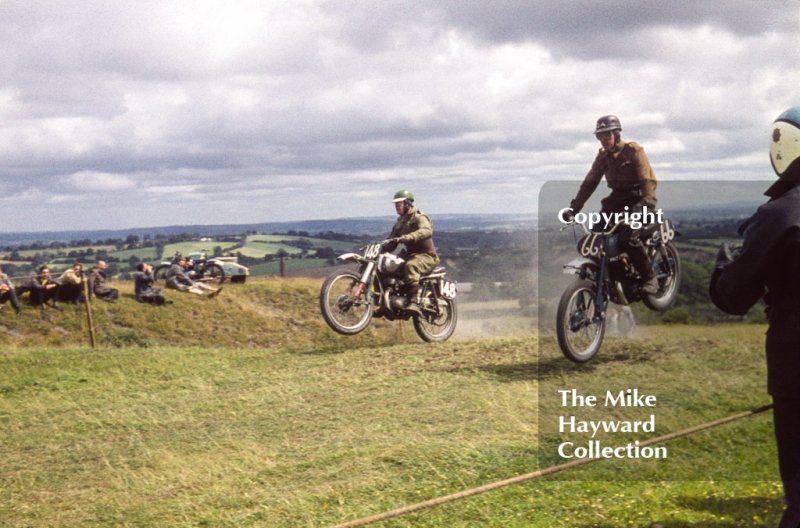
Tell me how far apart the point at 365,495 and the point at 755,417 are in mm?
4340

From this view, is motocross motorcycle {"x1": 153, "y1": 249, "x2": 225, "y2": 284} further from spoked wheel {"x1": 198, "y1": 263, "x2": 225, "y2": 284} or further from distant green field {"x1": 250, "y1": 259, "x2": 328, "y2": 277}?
distant green field {"x1": 250, "y1": 259, "x2": 328, "y2": 277}

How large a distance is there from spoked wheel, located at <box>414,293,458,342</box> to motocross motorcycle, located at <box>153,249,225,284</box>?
543 inches

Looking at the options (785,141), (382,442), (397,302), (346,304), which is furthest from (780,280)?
(397,302)

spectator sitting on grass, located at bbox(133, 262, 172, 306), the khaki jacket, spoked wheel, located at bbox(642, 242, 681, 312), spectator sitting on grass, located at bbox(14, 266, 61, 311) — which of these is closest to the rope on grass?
spoked wheel, located at bbox(642, 242, 681, 312)

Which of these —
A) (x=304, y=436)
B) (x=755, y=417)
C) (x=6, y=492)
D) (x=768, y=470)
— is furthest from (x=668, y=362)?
(x=6, y=492)

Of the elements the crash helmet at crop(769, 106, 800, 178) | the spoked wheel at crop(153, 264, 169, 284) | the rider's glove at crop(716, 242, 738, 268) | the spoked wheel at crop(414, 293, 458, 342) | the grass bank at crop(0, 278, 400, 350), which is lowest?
the grass bank at crop(0, 278, 400, 350)

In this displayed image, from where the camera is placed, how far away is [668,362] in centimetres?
901

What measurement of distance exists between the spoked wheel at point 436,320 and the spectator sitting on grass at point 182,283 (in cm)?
1152

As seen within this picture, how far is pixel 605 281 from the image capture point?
298 inches

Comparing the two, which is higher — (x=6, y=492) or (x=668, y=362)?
(x=668, y=362)

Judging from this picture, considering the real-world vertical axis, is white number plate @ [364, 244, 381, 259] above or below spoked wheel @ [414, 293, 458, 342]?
above

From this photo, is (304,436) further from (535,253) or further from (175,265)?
(175,265)

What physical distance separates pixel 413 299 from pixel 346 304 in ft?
4.81

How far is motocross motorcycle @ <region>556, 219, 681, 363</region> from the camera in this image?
288 inches
